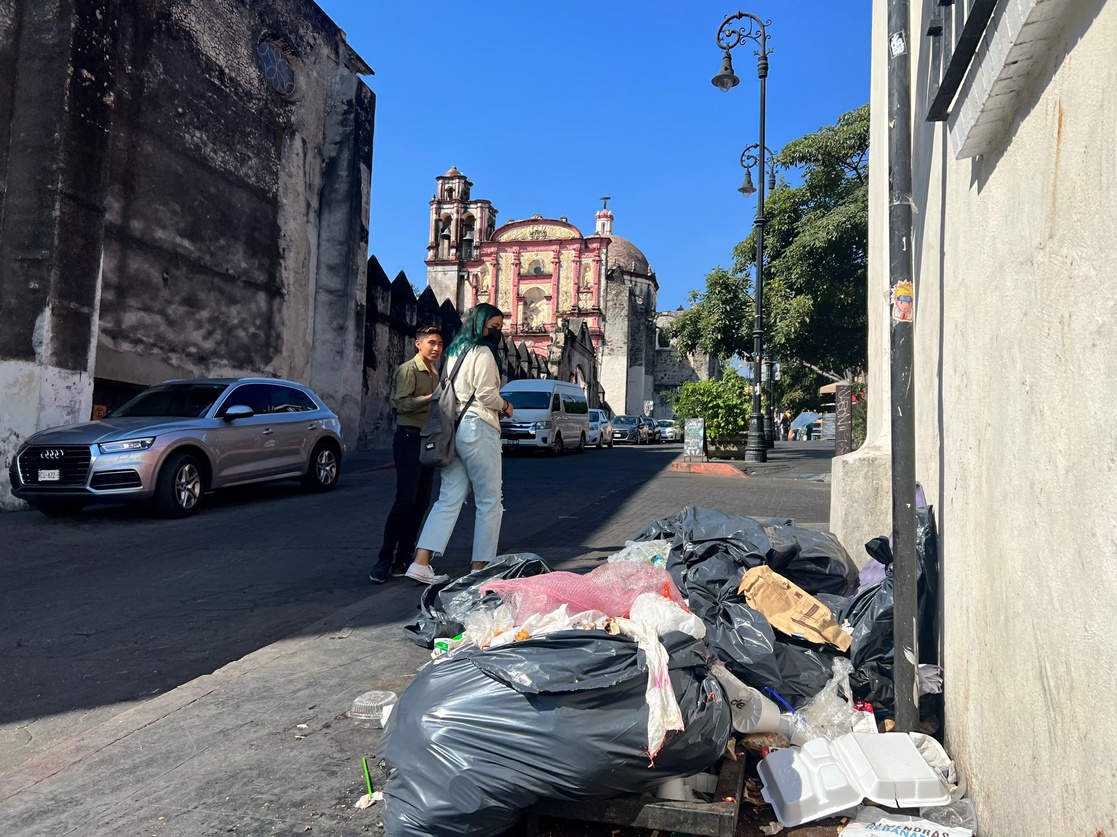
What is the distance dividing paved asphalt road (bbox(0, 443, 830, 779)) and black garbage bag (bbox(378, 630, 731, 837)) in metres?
1.67

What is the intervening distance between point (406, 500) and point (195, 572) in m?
1.90

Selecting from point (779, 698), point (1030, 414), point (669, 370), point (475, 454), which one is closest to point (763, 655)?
point (779, 698)

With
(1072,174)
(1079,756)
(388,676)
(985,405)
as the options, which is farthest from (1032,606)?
(388,676)

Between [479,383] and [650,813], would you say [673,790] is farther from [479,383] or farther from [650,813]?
[479,383]

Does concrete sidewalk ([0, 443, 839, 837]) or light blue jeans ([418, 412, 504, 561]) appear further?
light blue jeans ([418, 412, 504, 561])

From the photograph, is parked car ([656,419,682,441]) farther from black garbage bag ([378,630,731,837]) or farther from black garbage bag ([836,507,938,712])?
black garbage bag ([378,630,731,837])

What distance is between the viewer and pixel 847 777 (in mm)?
2531

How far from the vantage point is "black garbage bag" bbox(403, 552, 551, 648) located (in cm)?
410

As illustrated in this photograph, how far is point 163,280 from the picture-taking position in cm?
1380

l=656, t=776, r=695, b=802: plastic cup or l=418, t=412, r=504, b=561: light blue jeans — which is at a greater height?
l=418, t=412, r=504, b=561: light blue jeans

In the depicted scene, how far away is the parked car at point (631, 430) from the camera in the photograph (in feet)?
127

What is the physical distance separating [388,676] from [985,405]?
8.97 feet

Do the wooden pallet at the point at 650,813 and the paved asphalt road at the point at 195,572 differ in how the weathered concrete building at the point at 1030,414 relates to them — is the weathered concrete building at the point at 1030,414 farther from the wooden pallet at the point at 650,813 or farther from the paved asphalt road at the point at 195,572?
the paved asphalt road at the point at 195,572

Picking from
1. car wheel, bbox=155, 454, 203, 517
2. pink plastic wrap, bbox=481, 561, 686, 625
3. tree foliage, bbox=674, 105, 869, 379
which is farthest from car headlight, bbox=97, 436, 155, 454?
tree foliage, bbox=674, 105, 869, 379
